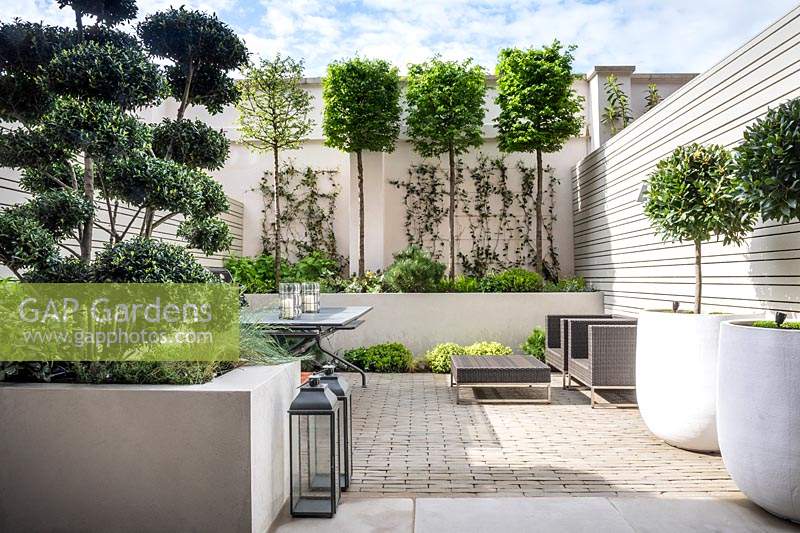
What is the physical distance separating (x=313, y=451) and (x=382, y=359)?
493cm

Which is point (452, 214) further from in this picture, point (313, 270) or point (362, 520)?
point (362, 520)

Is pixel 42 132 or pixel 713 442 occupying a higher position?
pixel 42 132

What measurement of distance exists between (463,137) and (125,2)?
608cm

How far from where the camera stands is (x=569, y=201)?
10.1 metres

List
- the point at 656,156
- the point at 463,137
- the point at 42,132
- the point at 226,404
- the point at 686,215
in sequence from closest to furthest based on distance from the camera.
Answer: the point at 226,404 → the point at 42,132 → the point at 686,215 → the point at 656,156 → the point at 463,137

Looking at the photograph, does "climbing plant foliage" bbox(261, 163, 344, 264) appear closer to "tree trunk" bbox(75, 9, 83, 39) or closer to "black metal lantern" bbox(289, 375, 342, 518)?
"tree trunk" bbox(75, 9, 83, 39)

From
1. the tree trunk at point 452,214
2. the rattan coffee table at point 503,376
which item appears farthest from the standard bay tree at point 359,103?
the rattan coffee table at point 503,376

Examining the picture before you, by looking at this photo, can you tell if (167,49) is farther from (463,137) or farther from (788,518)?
(463,137)

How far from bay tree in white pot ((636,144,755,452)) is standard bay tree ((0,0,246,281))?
11.0 ft

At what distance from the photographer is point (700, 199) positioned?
4.30 m

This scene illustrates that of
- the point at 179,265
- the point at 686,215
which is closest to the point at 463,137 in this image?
the point at 686,215

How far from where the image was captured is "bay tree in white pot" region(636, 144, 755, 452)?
401cm

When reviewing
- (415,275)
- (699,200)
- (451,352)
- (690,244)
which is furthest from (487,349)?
(699,200)

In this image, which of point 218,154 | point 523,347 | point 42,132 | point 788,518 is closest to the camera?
point 788,518
